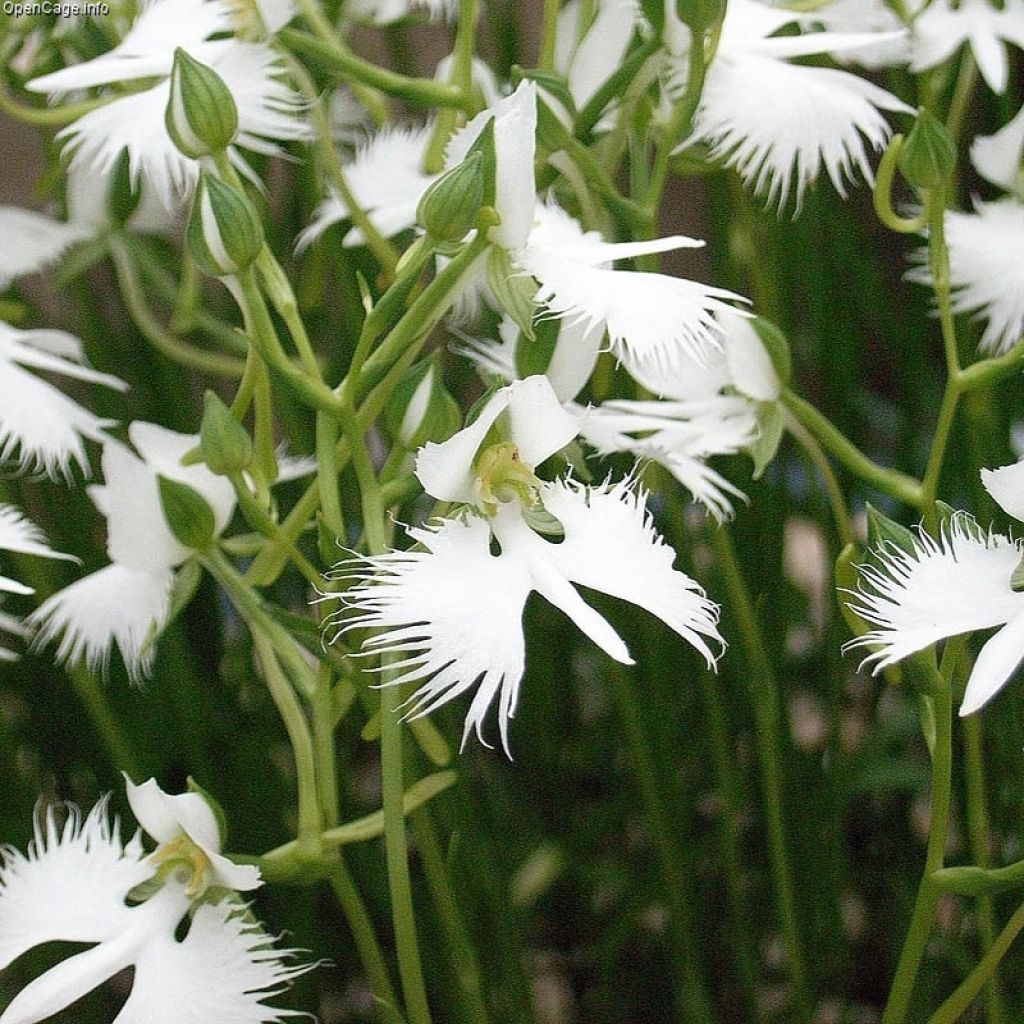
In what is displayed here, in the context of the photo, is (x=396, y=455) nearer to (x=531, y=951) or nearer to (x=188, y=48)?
(x=188, y=48)

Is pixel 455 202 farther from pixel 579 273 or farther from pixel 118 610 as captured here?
pixel 118 610

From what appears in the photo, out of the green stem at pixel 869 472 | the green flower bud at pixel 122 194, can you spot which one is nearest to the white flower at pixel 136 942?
the green stem at pixel 869 472

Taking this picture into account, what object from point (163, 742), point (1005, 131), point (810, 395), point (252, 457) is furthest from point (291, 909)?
point (810, 395)

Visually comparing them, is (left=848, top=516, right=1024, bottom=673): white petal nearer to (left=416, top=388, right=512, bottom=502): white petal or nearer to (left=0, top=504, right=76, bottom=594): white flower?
(left=416, top=388, right=512, bottom=502): white petal

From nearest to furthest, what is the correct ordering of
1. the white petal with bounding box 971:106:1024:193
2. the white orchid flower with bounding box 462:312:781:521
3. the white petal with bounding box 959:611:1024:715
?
the white petal with bounding box 959:611:1024:715 → the white orchid flower with bounding box 462:312:781:521 → the white petal with bounding box 971:106:1024:193

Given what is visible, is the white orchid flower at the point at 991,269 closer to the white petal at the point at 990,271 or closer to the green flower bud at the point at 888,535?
the white petal at the point at 990,271

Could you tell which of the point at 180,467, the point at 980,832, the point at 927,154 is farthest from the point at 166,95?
the point at 980,832

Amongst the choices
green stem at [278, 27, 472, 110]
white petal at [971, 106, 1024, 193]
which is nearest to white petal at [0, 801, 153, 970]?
green stem at [278, 27, 472, 110]
